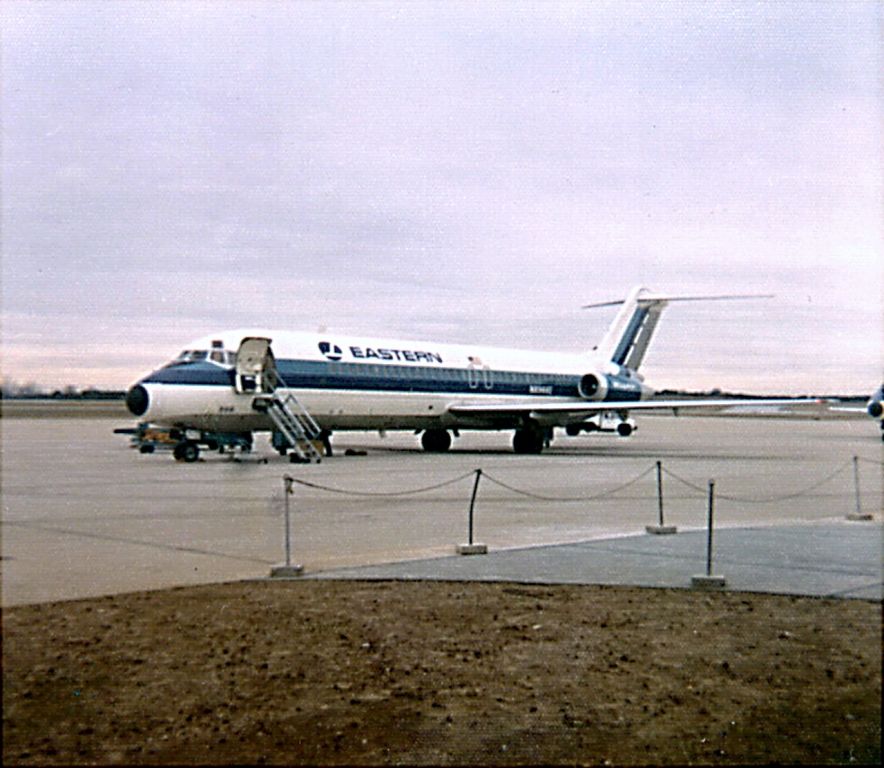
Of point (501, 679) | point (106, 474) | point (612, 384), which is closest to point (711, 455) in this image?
point (612, 384)

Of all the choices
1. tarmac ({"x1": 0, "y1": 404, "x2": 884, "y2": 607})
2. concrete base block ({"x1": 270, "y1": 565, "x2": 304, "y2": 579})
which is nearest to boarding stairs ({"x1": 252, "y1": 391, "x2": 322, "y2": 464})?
tarmac ({"x1": 0, "y1": 404, "x2": 884, "y2": 607})

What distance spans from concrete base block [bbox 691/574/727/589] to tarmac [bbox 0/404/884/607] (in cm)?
7

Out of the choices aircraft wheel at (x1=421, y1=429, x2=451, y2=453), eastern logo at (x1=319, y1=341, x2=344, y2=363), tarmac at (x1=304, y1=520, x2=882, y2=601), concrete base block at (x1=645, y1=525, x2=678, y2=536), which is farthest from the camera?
aircraft wheel at (x1=421, y1=429, x2=451, y2=453)

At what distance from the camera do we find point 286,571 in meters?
9.58

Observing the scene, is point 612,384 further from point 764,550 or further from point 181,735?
point 181,735

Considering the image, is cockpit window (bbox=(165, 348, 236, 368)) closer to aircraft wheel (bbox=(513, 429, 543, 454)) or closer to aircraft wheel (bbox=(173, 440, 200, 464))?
aircraft wheel (bbox=(173, 440, 200, 464))

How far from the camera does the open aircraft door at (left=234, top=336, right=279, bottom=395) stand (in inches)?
1117

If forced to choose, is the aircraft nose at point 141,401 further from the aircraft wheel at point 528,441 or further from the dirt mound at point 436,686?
the dirt mound at point 436,686

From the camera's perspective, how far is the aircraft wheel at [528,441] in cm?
3822

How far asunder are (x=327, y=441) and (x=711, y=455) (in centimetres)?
1378

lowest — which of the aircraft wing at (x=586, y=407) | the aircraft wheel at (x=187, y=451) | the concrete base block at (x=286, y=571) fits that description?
the concrete base block at (x=286, y=571)

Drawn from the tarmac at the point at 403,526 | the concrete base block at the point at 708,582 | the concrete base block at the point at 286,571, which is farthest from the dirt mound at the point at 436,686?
the concrete base block at the point at 286,571

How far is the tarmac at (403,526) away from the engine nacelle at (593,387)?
17.9 meters

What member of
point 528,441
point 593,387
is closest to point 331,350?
point 528,441
